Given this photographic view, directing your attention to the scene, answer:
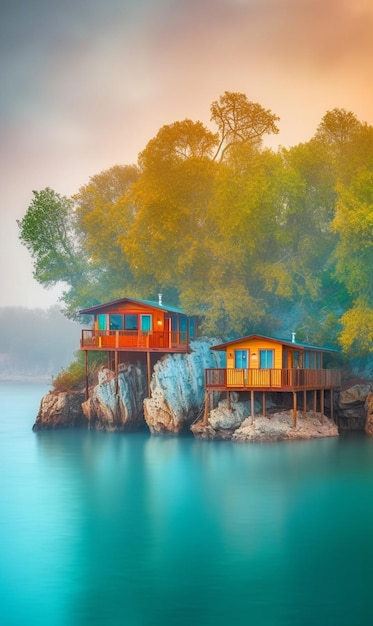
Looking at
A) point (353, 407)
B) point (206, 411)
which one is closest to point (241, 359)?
point (206, 411)

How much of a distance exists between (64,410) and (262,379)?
13762mm

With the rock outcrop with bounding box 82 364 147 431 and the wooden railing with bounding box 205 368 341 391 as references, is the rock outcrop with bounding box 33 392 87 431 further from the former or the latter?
the wooden railing with bounding box 205 368 341 391

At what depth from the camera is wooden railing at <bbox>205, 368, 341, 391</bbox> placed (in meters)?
42.8

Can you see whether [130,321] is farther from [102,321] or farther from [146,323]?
[102,321]

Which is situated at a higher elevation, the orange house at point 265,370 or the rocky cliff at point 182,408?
the orange house at point 265,370

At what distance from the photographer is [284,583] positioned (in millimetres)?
21297

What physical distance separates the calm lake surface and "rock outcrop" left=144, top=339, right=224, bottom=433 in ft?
15.0

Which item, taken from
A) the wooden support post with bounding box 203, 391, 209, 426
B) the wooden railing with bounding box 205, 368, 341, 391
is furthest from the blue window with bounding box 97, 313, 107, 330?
the wooden support post with bounding box 203, 391, 209, 426

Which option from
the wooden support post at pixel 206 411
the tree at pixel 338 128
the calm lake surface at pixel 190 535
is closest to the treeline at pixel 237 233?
the tree at pixel 338 128

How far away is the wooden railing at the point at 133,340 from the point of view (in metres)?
48.9

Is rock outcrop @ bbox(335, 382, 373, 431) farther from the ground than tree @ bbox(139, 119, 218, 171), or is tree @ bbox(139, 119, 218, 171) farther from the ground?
tree @ bbox(139, 119, 218, 171)

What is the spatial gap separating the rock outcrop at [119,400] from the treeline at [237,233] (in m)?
5.15

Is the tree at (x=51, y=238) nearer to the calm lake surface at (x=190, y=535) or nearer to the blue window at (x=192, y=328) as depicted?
the blue window at (x=192, y=328)

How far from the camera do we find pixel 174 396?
4672 centimetres
